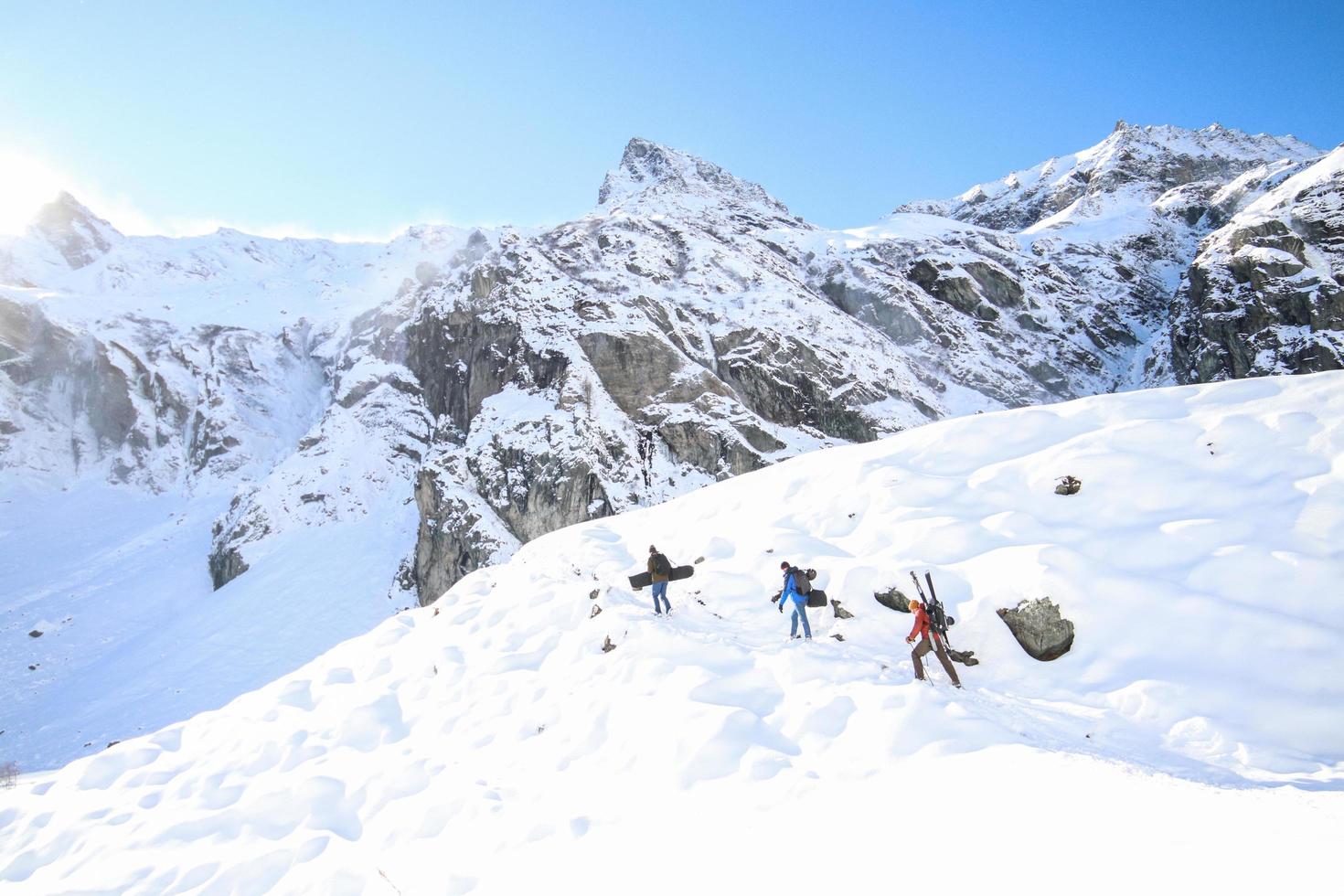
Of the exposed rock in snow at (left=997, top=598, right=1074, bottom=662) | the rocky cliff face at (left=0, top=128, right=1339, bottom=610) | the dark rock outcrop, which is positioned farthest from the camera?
the rocky cliff face at (left=0, top=128, right=1339, bottom=610)

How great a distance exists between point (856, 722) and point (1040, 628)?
13.5 feet

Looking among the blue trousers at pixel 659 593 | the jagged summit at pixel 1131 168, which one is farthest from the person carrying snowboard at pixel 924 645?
the jagged summit at pixel 1131 168

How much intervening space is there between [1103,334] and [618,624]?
7308 centimetres

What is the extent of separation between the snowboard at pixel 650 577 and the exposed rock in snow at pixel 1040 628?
567cm

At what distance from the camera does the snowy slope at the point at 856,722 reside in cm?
509

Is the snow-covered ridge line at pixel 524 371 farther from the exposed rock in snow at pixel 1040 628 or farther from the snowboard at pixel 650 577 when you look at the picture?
the exposed rock in snow at pixel 1040 628

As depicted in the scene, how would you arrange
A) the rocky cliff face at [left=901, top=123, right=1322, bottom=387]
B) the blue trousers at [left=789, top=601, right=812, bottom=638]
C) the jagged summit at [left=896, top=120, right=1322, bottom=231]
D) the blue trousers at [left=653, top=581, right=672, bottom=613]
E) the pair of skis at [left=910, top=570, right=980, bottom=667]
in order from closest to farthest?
the pair of skis at [left=910, top=570, right=980, bottom=667], the blue trousers at [left=789, top=601, right=812, bottom=638], the blue trousers at [left=653, top=581, right=672, bottom=613], the rocky cliff face at [left=901, top=123, right=1322, bottom=387], the jagged summit at [left=896, top=120, right=1322, bottom=231]

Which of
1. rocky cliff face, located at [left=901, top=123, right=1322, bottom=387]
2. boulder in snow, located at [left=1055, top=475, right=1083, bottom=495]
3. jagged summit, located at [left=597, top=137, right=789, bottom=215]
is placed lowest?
boulder in snow, located at [left=1055, top=475, right=1083, bottom=495]

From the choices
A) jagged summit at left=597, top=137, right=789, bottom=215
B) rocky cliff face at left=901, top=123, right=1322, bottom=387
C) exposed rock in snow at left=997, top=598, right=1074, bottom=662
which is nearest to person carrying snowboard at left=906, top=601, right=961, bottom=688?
exposed rock in snow at left=997, top=598, right=1074, bottom=662

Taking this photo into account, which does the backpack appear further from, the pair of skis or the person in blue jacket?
the pair of skis

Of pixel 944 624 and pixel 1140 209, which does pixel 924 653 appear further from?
pixel 1140 209

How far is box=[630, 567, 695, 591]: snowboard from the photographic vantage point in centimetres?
Result: 1234

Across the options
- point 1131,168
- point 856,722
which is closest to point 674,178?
point 1131,168

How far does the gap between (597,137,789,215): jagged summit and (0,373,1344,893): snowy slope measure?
308 feet
